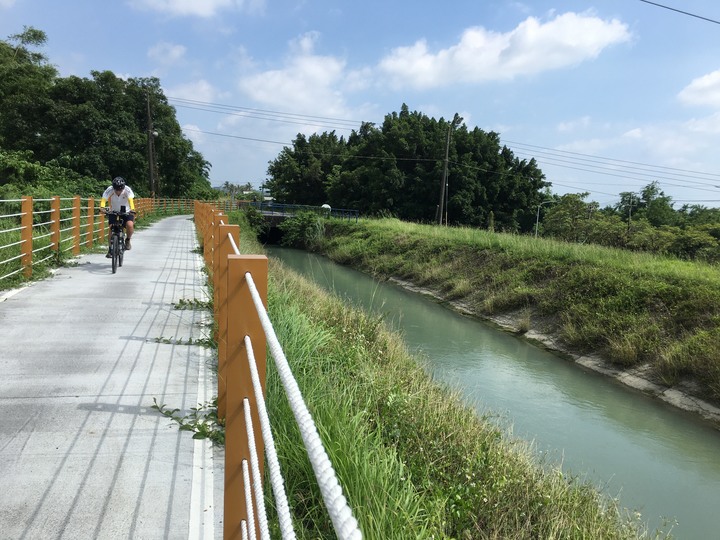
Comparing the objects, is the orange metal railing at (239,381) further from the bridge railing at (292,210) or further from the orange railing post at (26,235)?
the bridge railing at (292,210)

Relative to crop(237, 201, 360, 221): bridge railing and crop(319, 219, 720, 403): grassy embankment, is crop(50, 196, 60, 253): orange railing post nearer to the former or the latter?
crop(319, 219, 720, 403): grassy embankment

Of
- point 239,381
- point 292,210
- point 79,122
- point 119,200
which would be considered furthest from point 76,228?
point 292,210

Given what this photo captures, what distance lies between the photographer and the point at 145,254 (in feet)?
44.3

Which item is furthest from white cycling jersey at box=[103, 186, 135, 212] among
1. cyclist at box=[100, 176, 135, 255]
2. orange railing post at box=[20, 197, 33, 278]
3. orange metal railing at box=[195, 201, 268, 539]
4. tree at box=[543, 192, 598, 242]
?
tree at box=[543, 192, 598, 242]

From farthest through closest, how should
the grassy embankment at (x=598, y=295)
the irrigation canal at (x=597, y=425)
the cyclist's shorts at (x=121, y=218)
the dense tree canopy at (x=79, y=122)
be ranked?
1. the dense tree canopy at (x=79, y=122)
2. the cyclist's shorts at (x=121, y=218)
3. the grassy embankment at (x=598, y=295)
4. the irrigation canal at (x=597, y=425)

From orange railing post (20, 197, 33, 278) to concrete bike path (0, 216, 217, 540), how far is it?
123 cm

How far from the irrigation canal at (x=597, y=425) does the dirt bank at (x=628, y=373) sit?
181 millimetres

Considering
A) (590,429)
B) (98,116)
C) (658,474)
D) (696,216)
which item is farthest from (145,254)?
(696,216)

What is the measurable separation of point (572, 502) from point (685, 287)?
30.4 ft

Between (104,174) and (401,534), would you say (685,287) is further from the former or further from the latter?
(104,174)

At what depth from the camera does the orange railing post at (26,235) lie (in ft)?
27.5

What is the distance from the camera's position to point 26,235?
8500 mm

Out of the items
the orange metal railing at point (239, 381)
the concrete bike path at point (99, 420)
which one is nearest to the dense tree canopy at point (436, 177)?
the concrete bike path at point (99, 420)

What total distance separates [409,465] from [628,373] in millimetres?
7853
